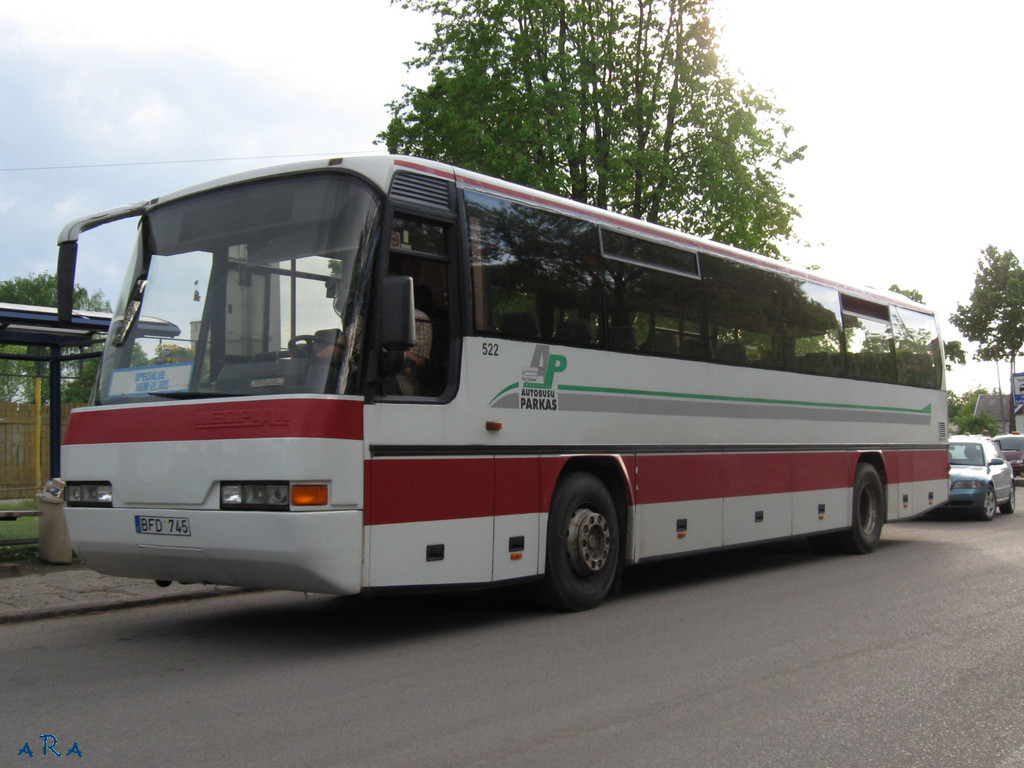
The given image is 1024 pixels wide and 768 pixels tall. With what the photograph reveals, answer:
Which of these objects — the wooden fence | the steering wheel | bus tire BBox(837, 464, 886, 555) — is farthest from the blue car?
the wooden fence

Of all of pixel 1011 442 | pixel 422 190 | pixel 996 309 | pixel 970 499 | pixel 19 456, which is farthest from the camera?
pixel 996 309

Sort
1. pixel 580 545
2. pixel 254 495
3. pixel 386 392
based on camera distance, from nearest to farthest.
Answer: pixel 254 495 → pixel 386 392 → pixel 580 545

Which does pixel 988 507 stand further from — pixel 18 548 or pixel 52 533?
pixel 18 548

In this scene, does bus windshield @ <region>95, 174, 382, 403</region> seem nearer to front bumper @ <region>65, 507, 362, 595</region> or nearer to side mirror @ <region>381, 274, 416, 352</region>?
side mirror @ <region>381, 274, 416, 352</region>

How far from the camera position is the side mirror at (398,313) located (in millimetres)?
7070

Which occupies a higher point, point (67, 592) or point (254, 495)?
point (254, 495)

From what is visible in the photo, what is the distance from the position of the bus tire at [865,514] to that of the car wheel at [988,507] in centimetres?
678

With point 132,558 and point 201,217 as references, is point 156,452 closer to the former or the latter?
point 132,558

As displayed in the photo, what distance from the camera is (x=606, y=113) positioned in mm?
24828

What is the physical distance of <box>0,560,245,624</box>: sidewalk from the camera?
9259 millimetres

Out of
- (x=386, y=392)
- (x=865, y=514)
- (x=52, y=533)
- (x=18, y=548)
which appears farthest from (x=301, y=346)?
(x=865, y=514)

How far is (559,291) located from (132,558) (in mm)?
3960

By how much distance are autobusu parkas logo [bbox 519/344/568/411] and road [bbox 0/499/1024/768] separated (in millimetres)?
1739

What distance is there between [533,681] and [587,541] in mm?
2771
